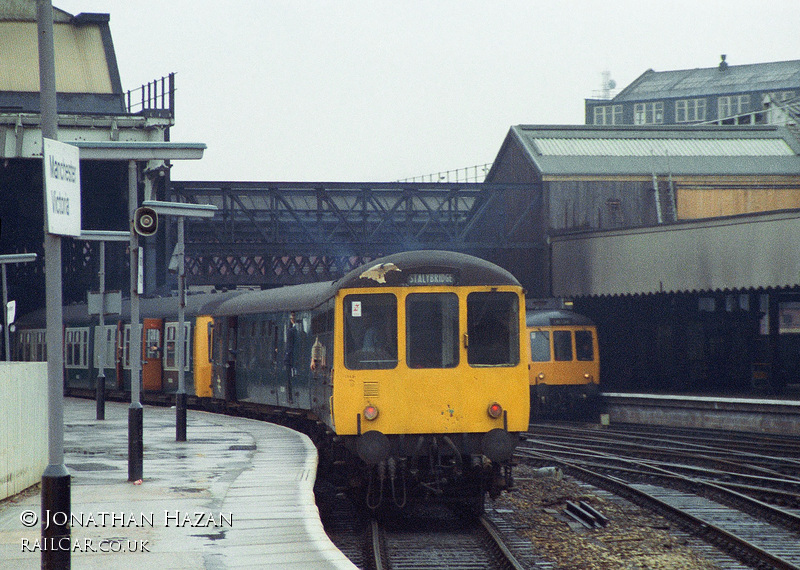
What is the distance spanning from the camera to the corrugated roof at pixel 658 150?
42.8m

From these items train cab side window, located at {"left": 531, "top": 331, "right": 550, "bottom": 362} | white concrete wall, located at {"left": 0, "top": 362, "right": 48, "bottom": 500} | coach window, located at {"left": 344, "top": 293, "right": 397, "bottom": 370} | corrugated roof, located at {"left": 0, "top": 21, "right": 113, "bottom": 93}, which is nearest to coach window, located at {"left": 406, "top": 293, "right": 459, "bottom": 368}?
coach window, located at {"left": 344, "top": 293, "right": 397, "bottom": 370}

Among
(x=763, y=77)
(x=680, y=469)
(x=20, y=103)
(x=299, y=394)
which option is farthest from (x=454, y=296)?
(x=763, y=77)

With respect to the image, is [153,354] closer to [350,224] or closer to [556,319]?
[556,319]

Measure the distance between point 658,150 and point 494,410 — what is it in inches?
1339

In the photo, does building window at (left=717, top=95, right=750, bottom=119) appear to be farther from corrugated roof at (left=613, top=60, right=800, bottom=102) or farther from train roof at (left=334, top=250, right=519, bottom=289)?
train roof at (left=334, top=250, right=519, bottom=289)

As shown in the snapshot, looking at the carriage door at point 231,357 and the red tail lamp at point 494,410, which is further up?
the carriage door at point 231,357

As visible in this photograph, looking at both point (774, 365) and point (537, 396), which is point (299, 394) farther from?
point (774, 365)

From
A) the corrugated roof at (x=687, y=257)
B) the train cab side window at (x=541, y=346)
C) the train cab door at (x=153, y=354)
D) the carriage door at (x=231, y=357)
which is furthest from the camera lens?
the train cab side window at (x=541, y=346)

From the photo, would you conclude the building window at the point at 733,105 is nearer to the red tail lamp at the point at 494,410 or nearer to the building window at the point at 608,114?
the building window at the point at 608,114

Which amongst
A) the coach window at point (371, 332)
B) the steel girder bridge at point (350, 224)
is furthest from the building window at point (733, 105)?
the coach window at point (371, 332)

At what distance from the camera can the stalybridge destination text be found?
9.91 metres

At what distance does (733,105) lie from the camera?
92938mm

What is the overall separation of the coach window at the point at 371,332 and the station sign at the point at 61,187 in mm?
5578

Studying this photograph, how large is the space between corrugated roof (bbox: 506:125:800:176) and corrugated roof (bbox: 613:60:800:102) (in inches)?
1830
